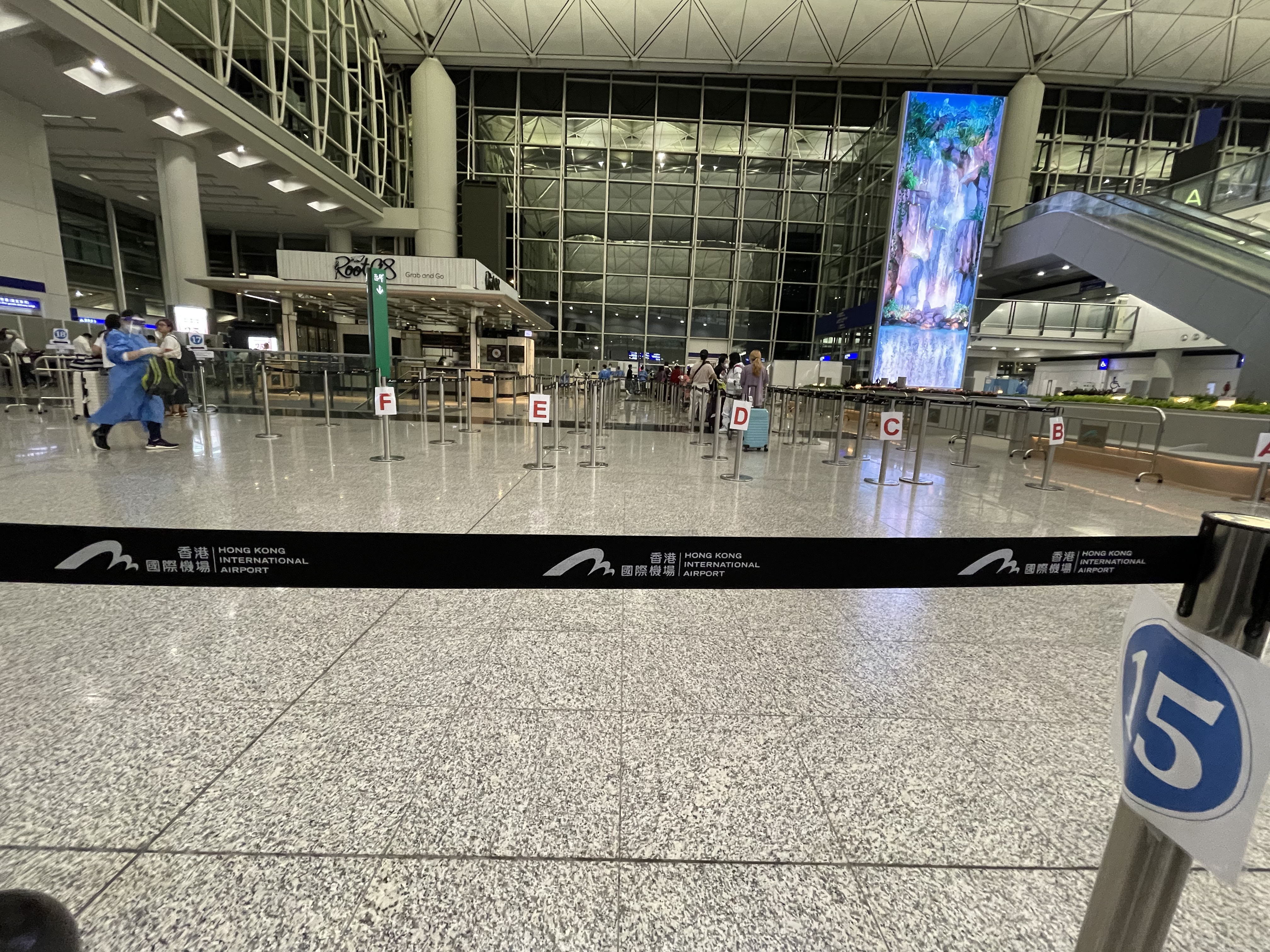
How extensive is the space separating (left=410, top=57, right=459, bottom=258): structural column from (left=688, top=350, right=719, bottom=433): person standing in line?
19206 millimetres

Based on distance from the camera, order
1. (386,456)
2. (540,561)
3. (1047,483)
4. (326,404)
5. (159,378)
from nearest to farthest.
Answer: (540,561) < (159,378) < (386,456) < (1047,483) < (326,404)

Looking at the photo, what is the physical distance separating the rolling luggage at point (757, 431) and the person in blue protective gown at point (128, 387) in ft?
29.6

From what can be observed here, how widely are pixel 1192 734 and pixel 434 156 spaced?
104ft

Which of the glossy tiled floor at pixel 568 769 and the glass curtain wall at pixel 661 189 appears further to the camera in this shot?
the glass curtain wall at pixel 661 189

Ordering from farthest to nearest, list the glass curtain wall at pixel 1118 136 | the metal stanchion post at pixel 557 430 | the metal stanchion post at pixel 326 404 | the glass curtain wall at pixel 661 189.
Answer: the glass curtain wall at pixel 661 189, the glass curtain wall at pixel 1118 136, the metal stanchion post at pixel 326 404, the metal stanchion post at pixel 557 430

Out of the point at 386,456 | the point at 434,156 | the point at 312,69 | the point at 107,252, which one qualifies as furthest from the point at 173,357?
the point at 107,252

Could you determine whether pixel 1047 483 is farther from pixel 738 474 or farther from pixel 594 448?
pixel 594 448

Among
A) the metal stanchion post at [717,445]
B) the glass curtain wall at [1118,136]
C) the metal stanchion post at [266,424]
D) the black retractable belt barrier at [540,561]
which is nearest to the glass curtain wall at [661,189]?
the glass curtain wall at [1118,136]

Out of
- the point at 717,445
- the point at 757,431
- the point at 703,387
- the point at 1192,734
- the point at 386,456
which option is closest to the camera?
the point at 1192,734

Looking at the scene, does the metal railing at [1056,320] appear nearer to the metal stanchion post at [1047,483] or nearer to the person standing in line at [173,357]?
the metal stanchion post at [1047,483]

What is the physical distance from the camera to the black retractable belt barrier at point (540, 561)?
4.02 feet

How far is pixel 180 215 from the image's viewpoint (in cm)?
1659

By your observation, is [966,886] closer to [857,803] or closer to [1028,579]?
[857,803]

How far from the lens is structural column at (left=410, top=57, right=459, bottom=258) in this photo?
25.8 m
